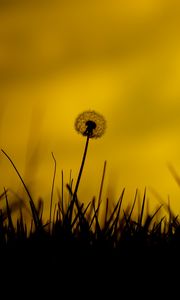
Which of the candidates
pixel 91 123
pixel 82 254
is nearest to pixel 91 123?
pixel 91 123

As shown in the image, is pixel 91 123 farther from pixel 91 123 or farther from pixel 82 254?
pixel 82 254

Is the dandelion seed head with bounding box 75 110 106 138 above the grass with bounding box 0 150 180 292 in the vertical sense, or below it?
above

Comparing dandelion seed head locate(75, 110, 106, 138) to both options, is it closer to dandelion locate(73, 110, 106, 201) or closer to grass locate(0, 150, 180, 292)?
dandelion locate(73, 110, 106, 201)

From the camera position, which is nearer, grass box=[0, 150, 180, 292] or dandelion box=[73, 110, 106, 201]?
grass box=[0, 150, 180, 292]

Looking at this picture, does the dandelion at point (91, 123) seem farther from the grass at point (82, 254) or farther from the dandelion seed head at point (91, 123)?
the grass at point (82, 254)

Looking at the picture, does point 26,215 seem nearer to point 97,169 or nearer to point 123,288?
point 97,169

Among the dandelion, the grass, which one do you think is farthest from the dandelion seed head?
the grass

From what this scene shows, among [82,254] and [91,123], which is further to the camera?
[91,123]

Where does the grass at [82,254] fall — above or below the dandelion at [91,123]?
below

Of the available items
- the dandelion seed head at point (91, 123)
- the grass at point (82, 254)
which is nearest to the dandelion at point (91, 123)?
the dandelion seed head at point (91, 123)
